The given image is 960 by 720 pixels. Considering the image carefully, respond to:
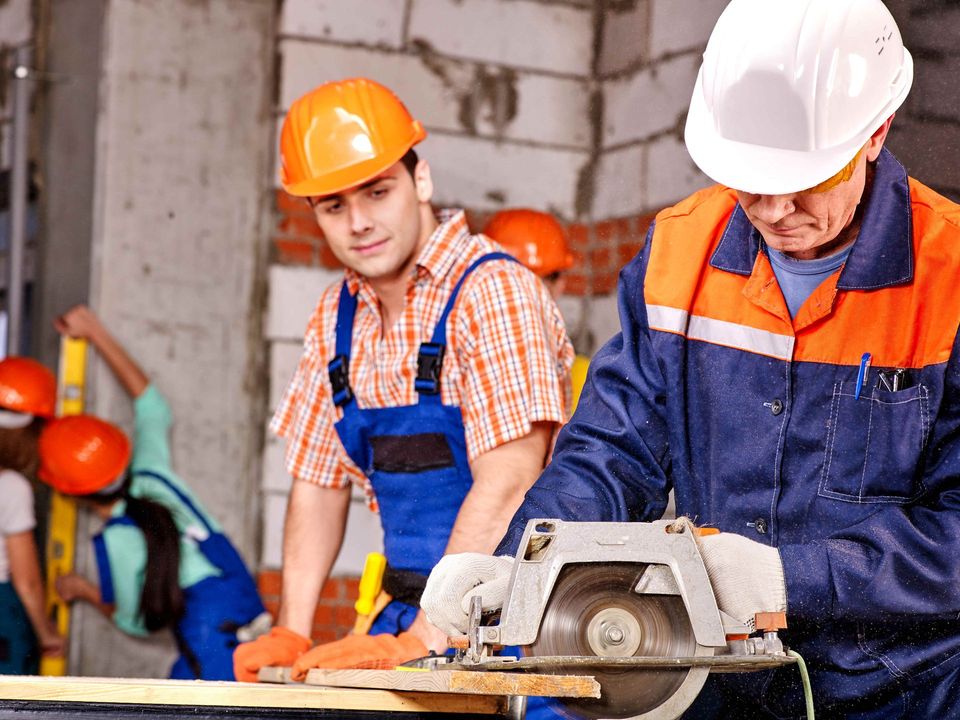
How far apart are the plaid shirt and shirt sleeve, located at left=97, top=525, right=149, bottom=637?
6.33 ft

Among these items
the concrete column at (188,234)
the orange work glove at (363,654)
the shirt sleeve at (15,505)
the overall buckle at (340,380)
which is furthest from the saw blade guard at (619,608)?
the shirt sleeve at (15,505)

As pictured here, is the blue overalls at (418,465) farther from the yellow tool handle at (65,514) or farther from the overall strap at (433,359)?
the yellow tool handle at (65,514)

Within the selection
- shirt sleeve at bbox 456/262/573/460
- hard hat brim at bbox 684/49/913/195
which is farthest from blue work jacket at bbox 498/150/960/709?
shirt sleeve at bbox 456/262/573/460

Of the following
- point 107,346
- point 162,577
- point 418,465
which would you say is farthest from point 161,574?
point 418,465

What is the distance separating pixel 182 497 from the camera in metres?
5.32

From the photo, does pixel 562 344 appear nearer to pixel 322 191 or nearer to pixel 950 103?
pixel 322 191

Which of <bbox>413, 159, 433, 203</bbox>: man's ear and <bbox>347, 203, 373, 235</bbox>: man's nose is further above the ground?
<bbox>413, 159, 433, 203</bbox>: man's ear

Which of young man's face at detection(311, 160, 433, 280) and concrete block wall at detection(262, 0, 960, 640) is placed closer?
young man's face at detection(311, 160, 433, 280)

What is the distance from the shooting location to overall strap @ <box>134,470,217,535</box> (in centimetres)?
525

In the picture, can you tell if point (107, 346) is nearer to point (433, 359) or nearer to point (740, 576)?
point (433, 359)

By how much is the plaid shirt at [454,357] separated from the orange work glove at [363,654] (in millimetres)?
509

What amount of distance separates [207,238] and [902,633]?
153 inches

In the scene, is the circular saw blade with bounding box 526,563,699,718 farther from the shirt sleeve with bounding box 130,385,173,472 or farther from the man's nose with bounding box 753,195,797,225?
the shirt sleeve with bounding box 130,385,173,472

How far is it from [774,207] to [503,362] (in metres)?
1.12
